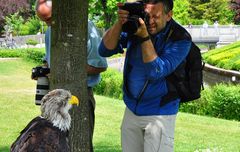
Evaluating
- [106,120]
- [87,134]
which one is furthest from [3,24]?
[87,134]

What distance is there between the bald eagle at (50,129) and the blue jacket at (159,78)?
473 millimetres

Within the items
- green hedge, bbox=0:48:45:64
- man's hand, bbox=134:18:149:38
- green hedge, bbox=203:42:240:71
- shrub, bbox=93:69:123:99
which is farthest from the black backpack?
green hedge, bbox=0:48:45:64

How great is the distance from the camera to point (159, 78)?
159 inches

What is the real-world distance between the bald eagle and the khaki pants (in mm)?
445

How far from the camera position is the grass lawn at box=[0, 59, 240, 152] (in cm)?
877

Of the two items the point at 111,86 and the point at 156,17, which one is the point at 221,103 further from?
the point at 156,17

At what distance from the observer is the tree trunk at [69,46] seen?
4.78 m

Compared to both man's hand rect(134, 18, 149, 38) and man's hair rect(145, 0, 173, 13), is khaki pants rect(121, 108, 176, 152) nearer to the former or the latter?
man's hand rect(134, 18, 149, 38)

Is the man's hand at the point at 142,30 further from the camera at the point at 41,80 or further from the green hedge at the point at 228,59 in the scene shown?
the green hedge at the point at 228,59

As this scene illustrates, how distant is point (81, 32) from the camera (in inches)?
190

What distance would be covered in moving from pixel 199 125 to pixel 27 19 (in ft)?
188

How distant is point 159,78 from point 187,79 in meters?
0.29

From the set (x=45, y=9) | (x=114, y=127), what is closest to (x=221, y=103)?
(x=114, y=127)

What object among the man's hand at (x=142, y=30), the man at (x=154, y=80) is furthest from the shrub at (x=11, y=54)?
the man's hand at (x=142, y=30)
